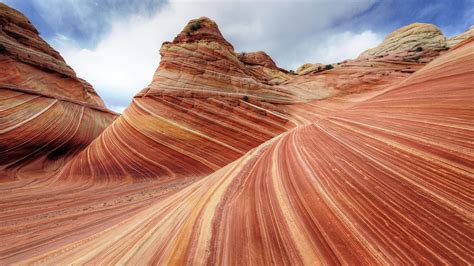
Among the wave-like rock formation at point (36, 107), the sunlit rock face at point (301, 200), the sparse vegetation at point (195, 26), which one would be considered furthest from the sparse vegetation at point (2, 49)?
the sparse vegetation at point (195, 26)

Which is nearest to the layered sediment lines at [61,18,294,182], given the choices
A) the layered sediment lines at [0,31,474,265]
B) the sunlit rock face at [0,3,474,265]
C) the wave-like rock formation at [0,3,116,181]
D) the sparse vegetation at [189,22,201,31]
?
the sunlit rock face at [0,3,474,265]

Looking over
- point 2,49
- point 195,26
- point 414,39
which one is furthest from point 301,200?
point 2,49

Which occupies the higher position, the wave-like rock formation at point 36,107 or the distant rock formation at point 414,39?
the distant rock formation at point 414,39

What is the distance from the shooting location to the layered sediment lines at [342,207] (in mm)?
1375

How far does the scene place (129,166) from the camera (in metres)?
6.72

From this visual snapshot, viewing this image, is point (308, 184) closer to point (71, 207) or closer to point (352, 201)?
point (352, 201)

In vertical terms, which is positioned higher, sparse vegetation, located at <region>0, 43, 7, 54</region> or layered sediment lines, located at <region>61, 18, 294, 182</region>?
sparse vegetation, located at <region>0, 43, 7, 54</region>

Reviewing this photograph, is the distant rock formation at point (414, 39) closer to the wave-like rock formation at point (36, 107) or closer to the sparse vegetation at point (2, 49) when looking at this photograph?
the wave-like rock formation at point (36, 107)

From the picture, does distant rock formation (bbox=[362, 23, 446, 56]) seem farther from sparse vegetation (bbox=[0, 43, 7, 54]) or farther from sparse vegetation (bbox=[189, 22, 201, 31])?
sparse vegetation (bbox=[0, 43, 7, 54])

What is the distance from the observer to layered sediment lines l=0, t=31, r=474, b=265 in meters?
1.38

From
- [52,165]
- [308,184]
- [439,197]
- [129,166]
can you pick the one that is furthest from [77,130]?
[439,197]

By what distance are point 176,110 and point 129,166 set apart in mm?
2512

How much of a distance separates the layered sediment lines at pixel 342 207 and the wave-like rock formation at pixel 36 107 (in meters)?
7.36

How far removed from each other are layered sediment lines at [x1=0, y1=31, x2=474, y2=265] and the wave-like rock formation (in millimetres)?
7360
